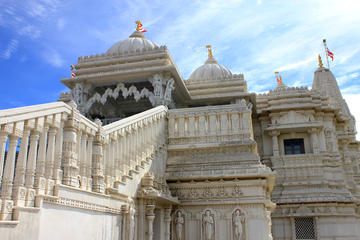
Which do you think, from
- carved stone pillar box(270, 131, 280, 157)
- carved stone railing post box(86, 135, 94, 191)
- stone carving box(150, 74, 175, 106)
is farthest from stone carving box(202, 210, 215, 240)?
carved stone pillar box(270, 131, 280, 157)

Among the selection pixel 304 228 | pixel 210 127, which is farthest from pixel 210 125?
pixel 304 228

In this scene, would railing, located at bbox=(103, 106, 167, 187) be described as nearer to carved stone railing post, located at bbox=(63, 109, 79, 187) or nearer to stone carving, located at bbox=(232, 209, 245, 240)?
carved stone railing post, located at bbox=(63, 109, 79, 187)

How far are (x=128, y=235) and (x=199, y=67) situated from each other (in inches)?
791

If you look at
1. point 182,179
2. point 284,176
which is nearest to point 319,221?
point 284,176

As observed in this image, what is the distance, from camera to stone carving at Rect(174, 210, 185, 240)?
14.1 meters

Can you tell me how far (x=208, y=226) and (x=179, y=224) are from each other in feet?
3.75

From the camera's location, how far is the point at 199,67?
28609mm

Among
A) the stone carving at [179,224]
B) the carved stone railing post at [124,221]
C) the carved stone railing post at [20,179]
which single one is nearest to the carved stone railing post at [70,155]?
the carved stone railing post at [20,179]

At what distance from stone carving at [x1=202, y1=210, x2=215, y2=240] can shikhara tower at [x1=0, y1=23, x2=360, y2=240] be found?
0.13ft

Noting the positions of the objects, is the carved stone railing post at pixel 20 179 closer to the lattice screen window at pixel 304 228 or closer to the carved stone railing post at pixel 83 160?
the carved stone railing post at pixel 83 160

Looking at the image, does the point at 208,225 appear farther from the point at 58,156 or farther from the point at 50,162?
the point at 50,162

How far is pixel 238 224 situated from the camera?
44.7ft

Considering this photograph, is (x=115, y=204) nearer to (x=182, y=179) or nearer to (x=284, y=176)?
(x=182, y=179)

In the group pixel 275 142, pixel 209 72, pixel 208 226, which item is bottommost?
pixel 208 226
